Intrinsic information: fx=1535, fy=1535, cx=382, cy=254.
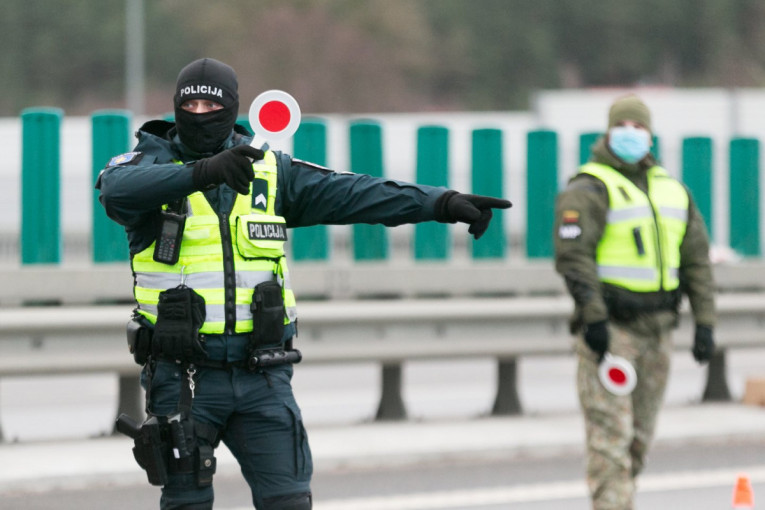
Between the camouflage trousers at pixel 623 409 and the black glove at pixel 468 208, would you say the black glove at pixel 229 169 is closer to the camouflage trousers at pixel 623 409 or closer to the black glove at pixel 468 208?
the black glove at pixel 468 208

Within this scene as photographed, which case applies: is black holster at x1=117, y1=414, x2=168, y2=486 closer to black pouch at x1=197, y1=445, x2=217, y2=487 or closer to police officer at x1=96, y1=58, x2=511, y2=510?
police officer at x1=96, y1=58, x2=511, y2=510

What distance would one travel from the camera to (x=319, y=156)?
9227mm

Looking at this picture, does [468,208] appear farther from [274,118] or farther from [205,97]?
[205,97]

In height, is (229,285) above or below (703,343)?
above

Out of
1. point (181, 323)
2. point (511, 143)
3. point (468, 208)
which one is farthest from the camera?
point (511, 143)

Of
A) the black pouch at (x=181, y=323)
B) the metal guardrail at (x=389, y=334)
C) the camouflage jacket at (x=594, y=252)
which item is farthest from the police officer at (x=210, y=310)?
the metal guardrail at (x=389, y=334)

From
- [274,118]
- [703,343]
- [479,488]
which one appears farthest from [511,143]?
[274,118]

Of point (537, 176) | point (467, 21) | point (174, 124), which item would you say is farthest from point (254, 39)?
point (174, 124)

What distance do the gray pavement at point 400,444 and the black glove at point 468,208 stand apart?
3.30 meters

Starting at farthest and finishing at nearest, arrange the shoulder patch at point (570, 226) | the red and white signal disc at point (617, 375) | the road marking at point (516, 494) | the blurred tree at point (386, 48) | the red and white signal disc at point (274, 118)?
the blurred tree at point (386, 48) < the road marking at point (516, 494) < the shoulder patch at point (570, 226) < the red and white signal disc at point (617, 375) < the red and white signal disc at point (274, 118)

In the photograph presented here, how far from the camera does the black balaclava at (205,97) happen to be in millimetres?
4754

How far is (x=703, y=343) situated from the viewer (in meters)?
6.57

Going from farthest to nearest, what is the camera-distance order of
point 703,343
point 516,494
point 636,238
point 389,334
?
point 389,334
point 516,494
point 703,343
point 636,238

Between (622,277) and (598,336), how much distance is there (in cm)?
32
